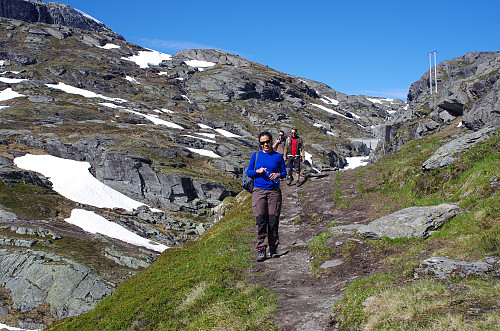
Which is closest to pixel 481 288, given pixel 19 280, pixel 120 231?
pixel 19 280

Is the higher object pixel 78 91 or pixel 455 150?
pixel 78 91

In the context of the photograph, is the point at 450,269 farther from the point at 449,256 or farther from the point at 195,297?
the point at 195,297

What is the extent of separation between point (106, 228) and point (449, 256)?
48.2 meters

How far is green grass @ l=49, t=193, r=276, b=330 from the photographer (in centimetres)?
703

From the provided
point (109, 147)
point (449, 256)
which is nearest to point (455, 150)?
point (449, 256)

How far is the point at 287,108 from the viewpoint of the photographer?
596 ft

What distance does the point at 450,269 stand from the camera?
20.5 ft

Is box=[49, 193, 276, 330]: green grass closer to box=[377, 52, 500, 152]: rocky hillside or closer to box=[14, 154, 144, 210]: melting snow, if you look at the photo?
box=[377, 52, 500, 152]: rocky hillside

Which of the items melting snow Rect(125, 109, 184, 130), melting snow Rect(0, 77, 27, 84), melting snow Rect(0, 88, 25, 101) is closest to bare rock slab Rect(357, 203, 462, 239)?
melting snow Rect(125, 109, 184, 130)

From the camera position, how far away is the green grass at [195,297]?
7027mm

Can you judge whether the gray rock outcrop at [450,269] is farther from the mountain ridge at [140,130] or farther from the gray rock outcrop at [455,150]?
the mountain ridge at [140,130]

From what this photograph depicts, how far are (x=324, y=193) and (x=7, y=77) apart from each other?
6462 inches

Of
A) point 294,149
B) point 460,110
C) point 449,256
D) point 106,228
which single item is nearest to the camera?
point 449,256

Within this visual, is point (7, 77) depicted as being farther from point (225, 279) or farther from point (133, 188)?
point (225, 279)
